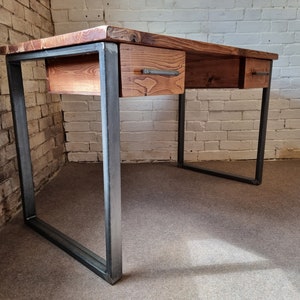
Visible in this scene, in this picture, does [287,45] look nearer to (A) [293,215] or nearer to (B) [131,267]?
(A) [293,215]

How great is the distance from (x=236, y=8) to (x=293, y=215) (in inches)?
64.1

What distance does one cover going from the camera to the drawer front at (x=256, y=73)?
153 cm

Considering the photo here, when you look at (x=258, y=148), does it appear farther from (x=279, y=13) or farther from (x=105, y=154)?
(x=105, y=154)

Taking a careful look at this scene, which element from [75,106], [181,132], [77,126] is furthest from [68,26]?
[181,132]

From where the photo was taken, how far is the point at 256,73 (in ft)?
5.14

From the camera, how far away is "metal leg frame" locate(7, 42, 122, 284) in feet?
2.65

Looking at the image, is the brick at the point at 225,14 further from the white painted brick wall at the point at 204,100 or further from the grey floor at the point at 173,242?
the grey floor at the point at 173,242

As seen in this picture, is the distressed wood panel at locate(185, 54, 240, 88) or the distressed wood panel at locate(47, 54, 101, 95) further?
the distressed wood panel at locate(185, 54, 240, 88)

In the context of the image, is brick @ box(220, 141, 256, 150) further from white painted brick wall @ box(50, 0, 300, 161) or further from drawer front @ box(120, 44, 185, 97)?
drawer front @ box(120, 44, 185, 97)

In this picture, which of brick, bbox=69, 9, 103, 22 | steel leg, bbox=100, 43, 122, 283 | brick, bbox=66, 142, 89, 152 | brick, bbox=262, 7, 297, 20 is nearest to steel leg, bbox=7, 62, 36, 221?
steel leg, bbox=100, 43, 122, 283

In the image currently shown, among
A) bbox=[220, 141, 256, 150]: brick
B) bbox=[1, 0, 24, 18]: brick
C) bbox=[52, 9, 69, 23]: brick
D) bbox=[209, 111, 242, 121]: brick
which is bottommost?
bbox=[220, 141, 256, 150]: brick

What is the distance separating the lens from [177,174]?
208 centimetres

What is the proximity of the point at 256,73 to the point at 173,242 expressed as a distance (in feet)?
3.45

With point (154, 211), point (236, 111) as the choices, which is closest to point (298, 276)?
point (154, 211)
